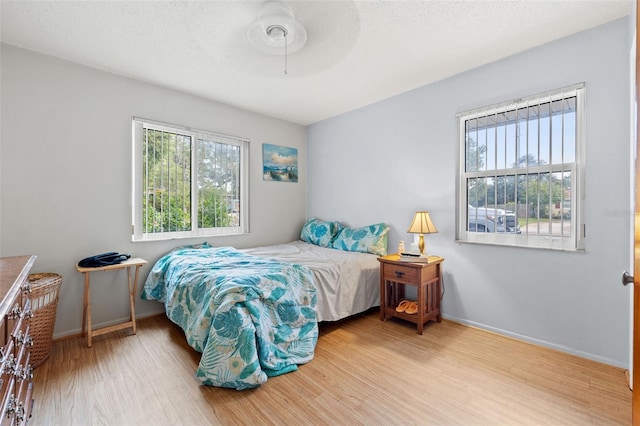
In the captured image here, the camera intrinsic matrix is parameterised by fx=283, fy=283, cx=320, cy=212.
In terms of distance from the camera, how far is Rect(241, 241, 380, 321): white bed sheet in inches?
104

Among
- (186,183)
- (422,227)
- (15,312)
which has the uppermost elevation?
(186,183)

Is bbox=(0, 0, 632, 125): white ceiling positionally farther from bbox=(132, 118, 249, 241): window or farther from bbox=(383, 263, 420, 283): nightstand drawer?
bbox=(383, 263, 420, 283): nightstand drawer

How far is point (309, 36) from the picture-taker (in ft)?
7.20

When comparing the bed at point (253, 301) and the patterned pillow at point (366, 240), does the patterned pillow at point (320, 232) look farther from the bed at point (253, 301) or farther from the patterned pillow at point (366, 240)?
the bed at point (253, 301)

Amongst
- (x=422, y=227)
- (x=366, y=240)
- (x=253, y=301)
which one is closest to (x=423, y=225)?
(x=422, y=227)

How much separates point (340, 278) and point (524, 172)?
75.4 inches

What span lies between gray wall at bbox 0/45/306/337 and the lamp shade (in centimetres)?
270

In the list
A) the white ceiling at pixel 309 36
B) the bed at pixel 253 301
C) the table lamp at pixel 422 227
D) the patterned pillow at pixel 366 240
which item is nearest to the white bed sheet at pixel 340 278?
the bed at pixel 253 301

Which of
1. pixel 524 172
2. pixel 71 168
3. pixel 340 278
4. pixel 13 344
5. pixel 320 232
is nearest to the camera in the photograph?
pixel 13 344

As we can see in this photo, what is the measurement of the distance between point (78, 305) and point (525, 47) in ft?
15.2

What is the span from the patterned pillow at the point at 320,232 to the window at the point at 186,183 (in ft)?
2.91

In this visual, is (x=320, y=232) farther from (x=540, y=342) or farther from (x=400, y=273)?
(x=540, y=342)

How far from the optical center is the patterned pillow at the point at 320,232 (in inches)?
155

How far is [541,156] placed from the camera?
2.42m
